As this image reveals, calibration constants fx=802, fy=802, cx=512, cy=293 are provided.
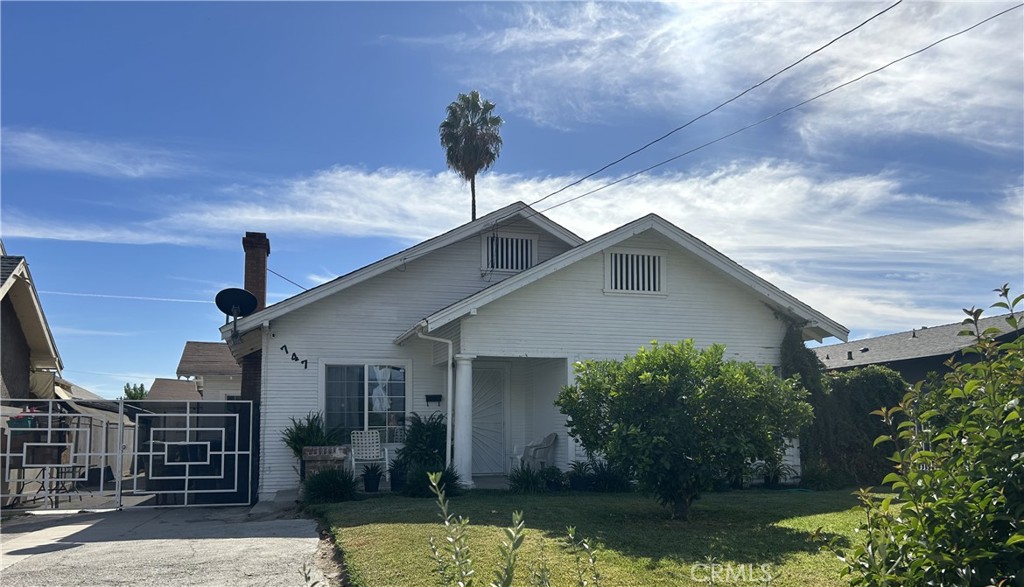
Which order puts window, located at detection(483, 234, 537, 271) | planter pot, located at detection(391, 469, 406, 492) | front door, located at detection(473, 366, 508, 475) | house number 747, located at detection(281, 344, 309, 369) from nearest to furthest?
planter pot, located at detection(391, 469, 406, 492) → house number 747, located at detection(281, 344, 309, 369) → front door, located at detection(473, 366, 508, 475) → window, located at detection(483, 234, 537, 271)

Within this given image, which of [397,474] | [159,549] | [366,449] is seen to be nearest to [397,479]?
[397,474]

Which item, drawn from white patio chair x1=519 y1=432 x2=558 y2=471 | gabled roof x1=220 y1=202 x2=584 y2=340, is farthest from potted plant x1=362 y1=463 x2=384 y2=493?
gabled roof x1=220 y1=202 x2=584 y2=340

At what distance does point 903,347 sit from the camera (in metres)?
27.6

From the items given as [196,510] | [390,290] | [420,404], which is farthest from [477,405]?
[196,510]

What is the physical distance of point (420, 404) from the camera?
1653cm

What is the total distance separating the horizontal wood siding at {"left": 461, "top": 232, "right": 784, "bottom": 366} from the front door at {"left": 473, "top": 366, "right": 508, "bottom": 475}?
9.34ft

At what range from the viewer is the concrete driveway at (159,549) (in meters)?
8.05

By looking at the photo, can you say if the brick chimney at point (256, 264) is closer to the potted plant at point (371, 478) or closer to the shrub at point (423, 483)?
the potted plant at point (371, 478)

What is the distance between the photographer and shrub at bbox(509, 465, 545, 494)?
45.9 ft

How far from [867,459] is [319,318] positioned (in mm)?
11566

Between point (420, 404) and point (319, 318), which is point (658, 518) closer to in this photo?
point (420, 404)

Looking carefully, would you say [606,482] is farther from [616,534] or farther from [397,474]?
[616,534]

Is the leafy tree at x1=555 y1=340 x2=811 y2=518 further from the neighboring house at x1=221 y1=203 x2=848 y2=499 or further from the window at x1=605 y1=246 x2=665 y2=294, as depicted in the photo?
the window at x1=605 y1=246 x2=665 y2=294

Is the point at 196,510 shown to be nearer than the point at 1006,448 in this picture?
No
